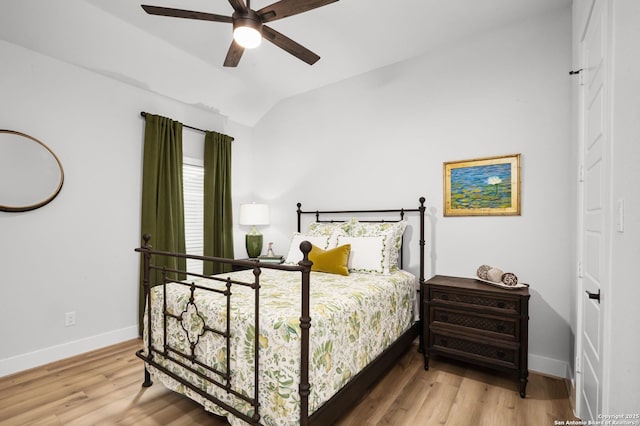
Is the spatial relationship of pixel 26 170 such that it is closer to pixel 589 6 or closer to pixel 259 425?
pixel 259 425

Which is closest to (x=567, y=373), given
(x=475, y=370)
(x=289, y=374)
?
(x=475, y=370)

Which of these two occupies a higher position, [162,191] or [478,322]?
[162,191]

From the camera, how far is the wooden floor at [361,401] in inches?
78.0

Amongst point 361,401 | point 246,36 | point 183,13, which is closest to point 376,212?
point 361,401

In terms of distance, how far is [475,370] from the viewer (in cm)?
265

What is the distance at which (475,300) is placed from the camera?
2480 millimetres

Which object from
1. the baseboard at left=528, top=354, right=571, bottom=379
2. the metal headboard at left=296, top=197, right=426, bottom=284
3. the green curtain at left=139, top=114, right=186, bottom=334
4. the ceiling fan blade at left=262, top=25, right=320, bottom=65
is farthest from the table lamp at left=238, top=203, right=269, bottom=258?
the baseboard at left=528, top=354, right=571, bottom=379

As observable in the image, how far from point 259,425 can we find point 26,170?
280cm

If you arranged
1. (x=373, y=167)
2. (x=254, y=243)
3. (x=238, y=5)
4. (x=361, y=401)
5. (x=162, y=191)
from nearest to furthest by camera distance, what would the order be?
(x=238, y=5), (x=361, y=401), (x=162, y=191), (x=373, y=167), (x=254, y=243)

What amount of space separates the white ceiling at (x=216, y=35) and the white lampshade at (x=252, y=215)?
1481mm

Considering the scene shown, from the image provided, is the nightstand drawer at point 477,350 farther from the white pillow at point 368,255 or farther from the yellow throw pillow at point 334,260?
the yellow throw pillow at point 334,260

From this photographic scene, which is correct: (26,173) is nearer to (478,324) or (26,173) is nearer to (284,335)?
(284,335)

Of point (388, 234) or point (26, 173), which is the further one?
point (388, 234)

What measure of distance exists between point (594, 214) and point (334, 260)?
181cm
